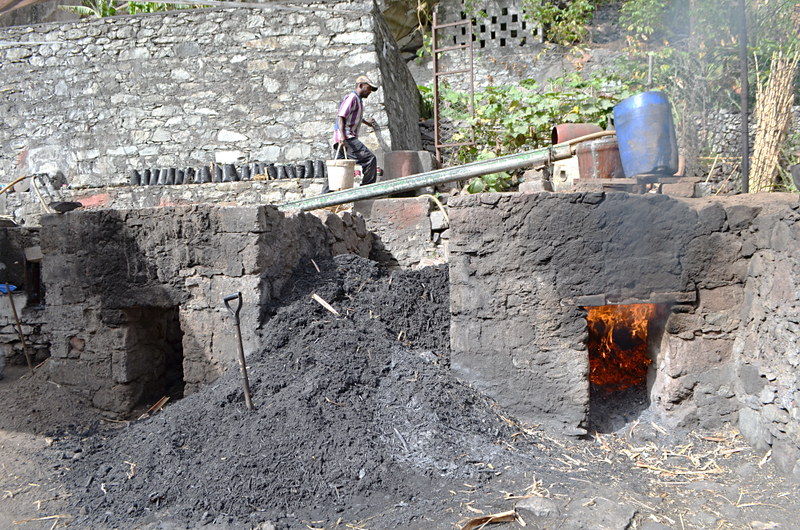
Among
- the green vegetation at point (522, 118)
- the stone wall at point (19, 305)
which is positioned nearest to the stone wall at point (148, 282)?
the stone wall at point (19, 305)

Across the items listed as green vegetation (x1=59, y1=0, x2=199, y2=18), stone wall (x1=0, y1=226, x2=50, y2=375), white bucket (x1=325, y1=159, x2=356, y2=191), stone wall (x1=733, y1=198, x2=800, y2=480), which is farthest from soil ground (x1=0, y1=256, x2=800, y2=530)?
green vegetation (x1=59, y1=0, x2=199, y2=18)

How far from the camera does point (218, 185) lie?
939 centimetres

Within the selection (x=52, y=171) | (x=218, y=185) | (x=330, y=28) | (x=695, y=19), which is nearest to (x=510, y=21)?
(x=695, y=19)

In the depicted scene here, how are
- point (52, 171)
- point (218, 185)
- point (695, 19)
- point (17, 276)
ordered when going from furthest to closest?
point (695, 19), point (52, 171), point (218, 185), point (17, 276)

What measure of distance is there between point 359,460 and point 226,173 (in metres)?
6.68

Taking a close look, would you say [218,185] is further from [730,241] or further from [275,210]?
[730,241]

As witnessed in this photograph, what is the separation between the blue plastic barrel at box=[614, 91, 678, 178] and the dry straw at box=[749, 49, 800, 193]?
3175 mm

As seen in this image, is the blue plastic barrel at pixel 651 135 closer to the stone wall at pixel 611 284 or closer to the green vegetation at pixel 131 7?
the stone wall at pixel 611 284

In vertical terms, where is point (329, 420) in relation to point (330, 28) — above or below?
below

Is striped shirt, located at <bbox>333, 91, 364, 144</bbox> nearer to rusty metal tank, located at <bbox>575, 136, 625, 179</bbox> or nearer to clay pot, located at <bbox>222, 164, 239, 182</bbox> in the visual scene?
clay pot, located at <bbox>222, 164, 239, 182</bbox>

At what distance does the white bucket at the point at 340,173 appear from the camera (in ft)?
24.7

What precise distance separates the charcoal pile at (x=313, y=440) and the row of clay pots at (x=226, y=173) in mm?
4185

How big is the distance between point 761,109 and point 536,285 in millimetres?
5474

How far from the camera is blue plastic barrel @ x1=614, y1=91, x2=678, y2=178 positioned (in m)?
4.84
